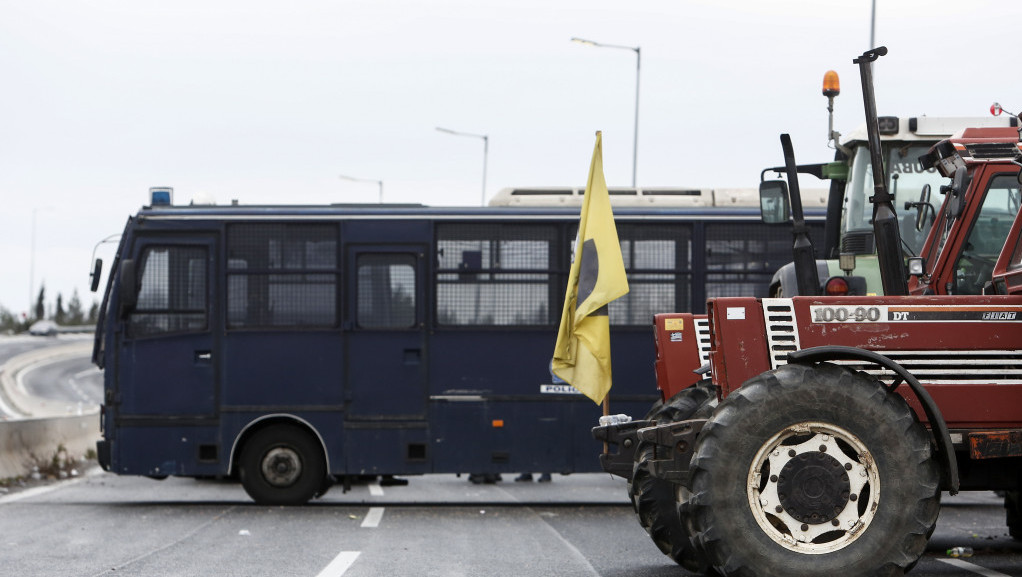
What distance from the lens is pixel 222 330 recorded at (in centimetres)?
1611

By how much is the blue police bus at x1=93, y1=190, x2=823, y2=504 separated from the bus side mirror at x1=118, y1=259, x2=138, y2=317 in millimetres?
21

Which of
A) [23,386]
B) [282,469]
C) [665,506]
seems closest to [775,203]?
[665,506]

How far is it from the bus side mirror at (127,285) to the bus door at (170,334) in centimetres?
10

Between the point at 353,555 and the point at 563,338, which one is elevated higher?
the point at 563,338

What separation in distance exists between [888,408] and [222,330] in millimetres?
10153

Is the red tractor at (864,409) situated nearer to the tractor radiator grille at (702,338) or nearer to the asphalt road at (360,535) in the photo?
the tractor radiator grille at (702,338)

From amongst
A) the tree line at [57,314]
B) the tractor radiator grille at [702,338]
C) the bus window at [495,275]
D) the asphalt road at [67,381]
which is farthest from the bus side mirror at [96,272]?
the tree line at [57,314]

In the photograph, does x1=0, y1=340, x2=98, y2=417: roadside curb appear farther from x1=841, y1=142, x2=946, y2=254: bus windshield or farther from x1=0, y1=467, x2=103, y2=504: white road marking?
x1=841, y1=142, x2=946, y2=254: bus windshield

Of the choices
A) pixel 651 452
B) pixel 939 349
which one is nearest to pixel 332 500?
pixel 651 452

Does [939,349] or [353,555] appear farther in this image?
[353,555]

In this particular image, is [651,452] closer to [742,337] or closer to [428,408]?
[742,337]

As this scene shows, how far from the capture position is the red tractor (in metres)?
7.35

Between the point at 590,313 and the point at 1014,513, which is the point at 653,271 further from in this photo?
the point at 1014,513

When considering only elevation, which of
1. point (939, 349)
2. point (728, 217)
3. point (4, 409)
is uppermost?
point (728, 217)
